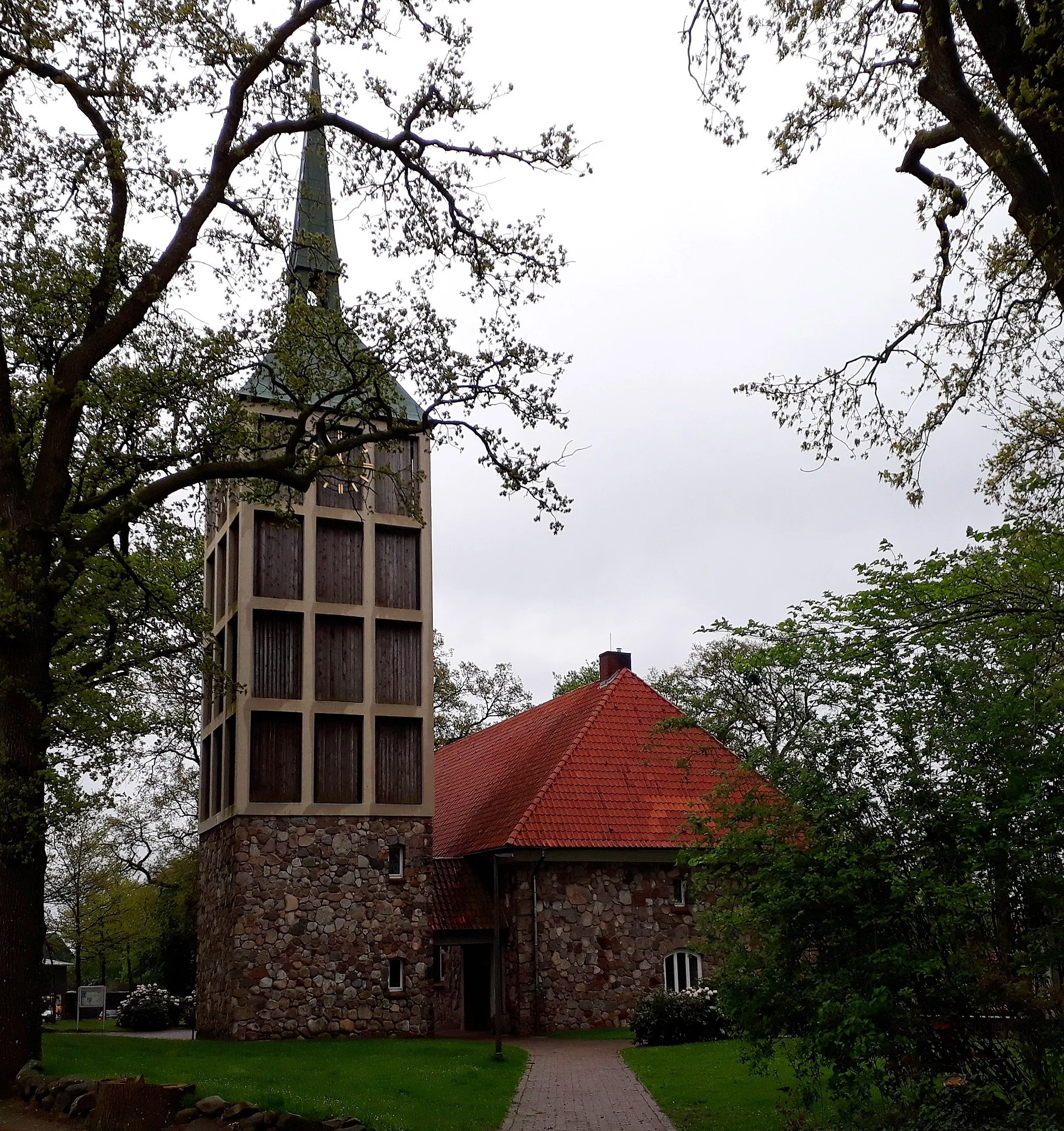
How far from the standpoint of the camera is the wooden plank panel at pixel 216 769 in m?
23.9

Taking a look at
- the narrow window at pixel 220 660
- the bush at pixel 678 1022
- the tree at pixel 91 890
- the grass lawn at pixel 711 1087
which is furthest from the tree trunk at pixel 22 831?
the tree at pixel 91 890

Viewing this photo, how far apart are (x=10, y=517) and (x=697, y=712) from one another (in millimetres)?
8187

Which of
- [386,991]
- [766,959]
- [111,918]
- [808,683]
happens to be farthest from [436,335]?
[111,918]

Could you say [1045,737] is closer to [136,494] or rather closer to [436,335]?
[436,335]

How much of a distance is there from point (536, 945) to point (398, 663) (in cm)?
611

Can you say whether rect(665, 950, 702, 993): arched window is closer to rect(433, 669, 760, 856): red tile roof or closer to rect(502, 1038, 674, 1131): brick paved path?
rect(433, 669, 760, 856): red tile roof

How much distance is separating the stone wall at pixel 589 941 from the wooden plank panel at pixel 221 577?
8199 mm

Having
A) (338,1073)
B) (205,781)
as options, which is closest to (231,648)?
(205,781)

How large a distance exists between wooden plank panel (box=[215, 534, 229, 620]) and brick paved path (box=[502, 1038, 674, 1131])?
10.8 metres

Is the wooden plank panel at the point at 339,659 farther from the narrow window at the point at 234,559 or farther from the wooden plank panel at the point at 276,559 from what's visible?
the narrow window at the point at 234,559

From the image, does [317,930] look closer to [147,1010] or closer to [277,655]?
[277,655]

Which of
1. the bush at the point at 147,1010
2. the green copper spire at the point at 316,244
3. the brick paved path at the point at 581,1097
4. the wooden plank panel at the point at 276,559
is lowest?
the bush at the point at 147,1010

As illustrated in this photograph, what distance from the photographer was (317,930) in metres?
21.9

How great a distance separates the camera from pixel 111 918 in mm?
43219
